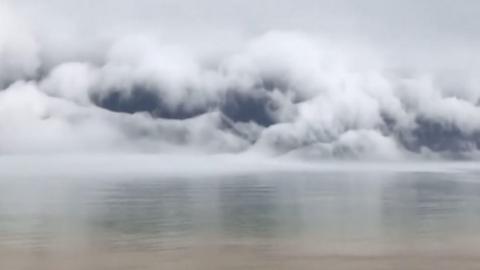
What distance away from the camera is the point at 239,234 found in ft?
71.5

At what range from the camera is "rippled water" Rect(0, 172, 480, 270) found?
16.9m

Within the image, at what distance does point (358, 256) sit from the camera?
1767 centimetres

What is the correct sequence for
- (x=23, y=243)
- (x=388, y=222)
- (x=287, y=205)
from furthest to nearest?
(x=287, y=205) → (x=388, y=222) → (x=23, y=243)

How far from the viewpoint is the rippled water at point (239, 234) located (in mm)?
16938

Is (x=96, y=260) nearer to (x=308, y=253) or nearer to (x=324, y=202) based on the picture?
(x=308, y=253)

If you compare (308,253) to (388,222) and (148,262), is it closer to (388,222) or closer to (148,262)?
(148,262)

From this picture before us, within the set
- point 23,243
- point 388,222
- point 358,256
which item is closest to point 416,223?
point 388,222

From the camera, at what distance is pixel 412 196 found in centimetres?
4019

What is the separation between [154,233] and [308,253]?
5.81 m

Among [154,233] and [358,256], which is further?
[154,233]

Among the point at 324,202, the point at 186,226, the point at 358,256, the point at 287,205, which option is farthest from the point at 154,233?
the point at 324,202

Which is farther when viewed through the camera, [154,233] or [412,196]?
[412,196]

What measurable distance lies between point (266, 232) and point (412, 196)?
65.8 ft

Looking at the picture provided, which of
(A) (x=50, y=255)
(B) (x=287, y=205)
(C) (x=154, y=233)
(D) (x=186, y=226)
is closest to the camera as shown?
(A) (x=50, y=255)
